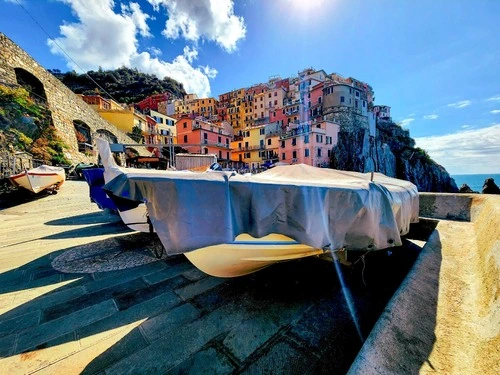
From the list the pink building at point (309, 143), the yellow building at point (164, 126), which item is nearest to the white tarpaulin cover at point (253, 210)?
the pink building at point (309, 143)

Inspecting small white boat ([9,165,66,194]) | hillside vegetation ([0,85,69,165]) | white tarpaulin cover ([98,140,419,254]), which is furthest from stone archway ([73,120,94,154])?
white tarpaulin cover ([98,140,419,254])

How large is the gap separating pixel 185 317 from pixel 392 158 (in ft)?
164

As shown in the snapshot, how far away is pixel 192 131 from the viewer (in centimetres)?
3609

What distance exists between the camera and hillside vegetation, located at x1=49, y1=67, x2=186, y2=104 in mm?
55938

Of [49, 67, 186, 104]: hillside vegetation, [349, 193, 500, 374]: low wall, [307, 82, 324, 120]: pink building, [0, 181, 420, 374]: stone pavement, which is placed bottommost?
[0, 181, 420, 374]: stone pavement

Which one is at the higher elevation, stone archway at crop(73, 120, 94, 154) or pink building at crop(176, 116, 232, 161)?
pink building at crop(176, 116, 232, 161)

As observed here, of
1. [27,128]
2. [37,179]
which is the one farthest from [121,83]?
[37,179]

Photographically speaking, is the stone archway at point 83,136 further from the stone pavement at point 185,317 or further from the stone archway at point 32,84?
the stone pavement at point 185,317

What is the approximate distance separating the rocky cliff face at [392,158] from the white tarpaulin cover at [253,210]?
37.4m

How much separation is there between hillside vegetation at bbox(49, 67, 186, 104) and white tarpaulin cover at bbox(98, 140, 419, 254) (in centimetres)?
6615

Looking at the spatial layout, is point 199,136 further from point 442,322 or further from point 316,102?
point 442,322

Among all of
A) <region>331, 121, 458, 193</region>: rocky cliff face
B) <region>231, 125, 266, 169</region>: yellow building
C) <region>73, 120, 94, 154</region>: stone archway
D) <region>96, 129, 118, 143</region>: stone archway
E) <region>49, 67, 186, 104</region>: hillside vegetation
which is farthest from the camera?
<region>49, 67, 186, 104</region>: hillside vegetation

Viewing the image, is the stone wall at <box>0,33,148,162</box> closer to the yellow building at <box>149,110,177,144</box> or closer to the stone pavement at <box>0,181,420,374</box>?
the stone pavement at <box>0,181,420,374</box>

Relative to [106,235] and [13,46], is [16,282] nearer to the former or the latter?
[106,235]
